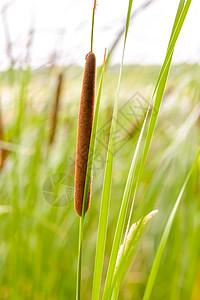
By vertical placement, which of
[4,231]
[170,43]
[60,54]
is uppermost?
[60,54]

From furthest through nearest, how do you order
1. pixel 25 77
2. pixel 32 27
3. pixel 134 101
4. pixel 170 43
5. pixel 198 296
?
pixel 134 101 < pixel 198 296 < pixel 32 27 < pixel 25 77 < pixel 170 43

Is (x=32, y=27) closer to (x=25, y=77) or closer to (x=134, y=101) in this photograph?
(x=25, y=77)

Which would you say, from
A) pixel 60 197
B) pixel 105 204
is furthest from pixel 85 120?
pixel 60 197

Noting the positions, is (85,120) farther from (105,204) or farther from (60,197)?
(60,197)

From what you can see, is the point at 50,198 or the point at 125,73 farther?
the point at 125,73

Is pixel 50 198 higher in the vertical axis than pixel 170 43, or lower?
lower

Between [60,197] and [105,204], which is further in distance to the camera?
[60,197]

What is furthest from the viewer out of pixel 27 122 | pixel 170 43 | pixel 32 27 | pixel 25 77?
pixel 27 122

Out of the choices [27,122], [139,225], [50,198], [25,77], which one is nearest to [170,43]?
[139,225]
